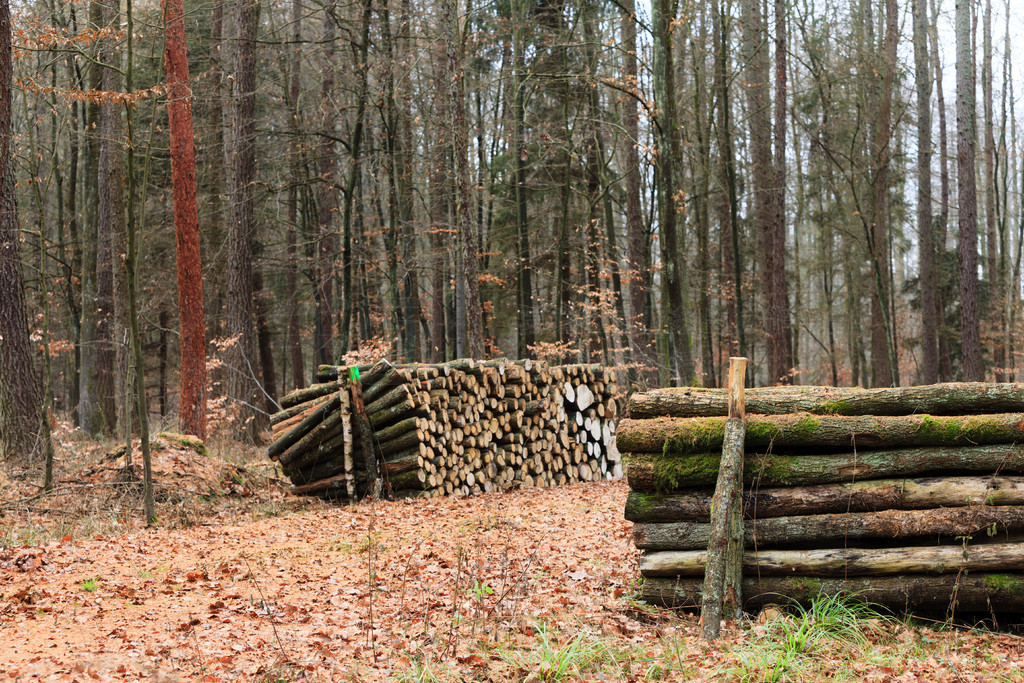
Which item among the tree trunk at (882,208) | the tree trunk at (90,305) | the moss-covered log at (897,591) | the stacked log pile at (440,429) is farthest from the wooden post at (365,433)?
the tree trunk at (882,208)

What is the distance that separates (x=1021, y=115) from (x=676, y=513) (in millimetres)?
31587

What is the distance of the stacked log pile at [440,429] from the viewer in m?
10.2

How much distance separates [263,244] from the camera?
2030cm

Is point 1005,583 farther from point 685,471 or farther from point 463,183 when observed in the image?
point 463,183

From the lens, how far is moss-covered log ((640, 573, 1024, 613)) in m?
5.18

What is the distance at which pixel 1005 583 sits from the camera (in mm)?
5160

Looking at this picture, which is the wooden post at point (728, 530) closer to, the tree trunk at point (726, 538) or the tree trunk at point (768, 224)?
the tree trunk at point (726, 538)

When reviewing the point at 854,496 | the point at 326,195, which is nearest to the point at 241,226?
the point at 326,195

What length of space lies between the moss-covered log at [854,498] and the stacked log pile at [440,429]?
16.4 feet

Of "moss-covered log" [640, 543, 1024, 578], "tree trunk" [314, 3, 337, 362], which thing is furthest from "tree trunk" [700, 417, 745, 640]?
"tree trunk" [314, 3, 337, 362]

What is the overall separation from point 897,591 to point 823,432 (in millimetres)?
1182

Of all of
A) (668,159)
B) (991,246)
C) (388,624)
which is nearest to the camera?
(388,624)

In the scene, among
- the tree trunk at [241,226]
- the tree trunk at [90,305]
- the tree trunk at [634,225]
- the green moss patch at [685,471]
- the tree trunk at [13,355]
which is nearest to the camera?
the green moss patch at [685,471]

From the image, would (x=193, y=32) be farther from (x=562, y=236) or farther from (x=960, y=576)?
(x=960, y=576)
